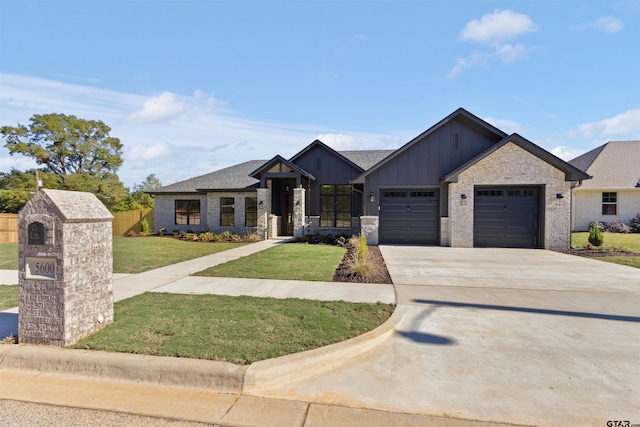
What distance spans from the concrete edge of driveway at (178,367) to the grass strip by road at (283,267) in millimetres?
4106

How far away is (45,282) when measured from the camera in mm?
3865

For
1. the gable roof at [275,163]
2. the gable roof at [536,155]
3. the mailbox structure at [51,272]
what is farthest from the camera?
the gable roof at [275,163]

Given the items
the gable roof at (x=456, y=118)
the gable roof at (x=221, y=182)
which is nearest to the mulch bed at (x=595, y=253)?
the gable roof at (x=456, y=118)

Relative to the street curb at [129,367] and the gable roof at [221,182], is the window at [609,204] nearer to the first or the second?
the gable roof at [221,182]

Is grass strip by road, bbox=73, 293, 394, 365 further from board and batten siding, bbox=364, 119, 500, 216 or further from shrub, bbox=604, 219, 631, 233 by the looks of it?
shrub, bbox=604, 219, 631, 233

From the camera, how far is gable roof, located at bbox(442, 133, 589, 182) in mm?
13344

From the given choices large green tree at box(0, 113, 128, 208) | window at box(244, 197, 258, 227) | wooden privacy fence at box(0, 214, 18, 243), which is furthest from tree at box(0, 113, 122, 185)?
window at box(244, 197, 258, 227)

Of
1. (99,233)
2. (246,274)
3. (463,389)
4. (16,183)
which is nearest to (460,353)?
(463,389)

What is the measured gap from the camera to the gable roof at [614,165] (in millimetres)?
21547

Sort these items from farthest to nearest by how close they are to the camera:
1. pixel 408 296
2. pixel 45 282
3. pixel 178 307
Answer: pixel 408 296 < pixel 178 307 < pixel 45 282

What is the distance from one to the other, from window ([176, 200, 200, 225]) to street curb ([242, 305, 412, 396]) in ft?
64.6

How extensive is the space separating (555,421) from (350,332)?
85.6 inches

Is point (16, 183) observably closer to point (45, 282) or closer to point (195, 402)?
point (45, 282)

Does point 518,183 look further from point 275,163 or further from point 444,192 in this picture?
point 275,163
